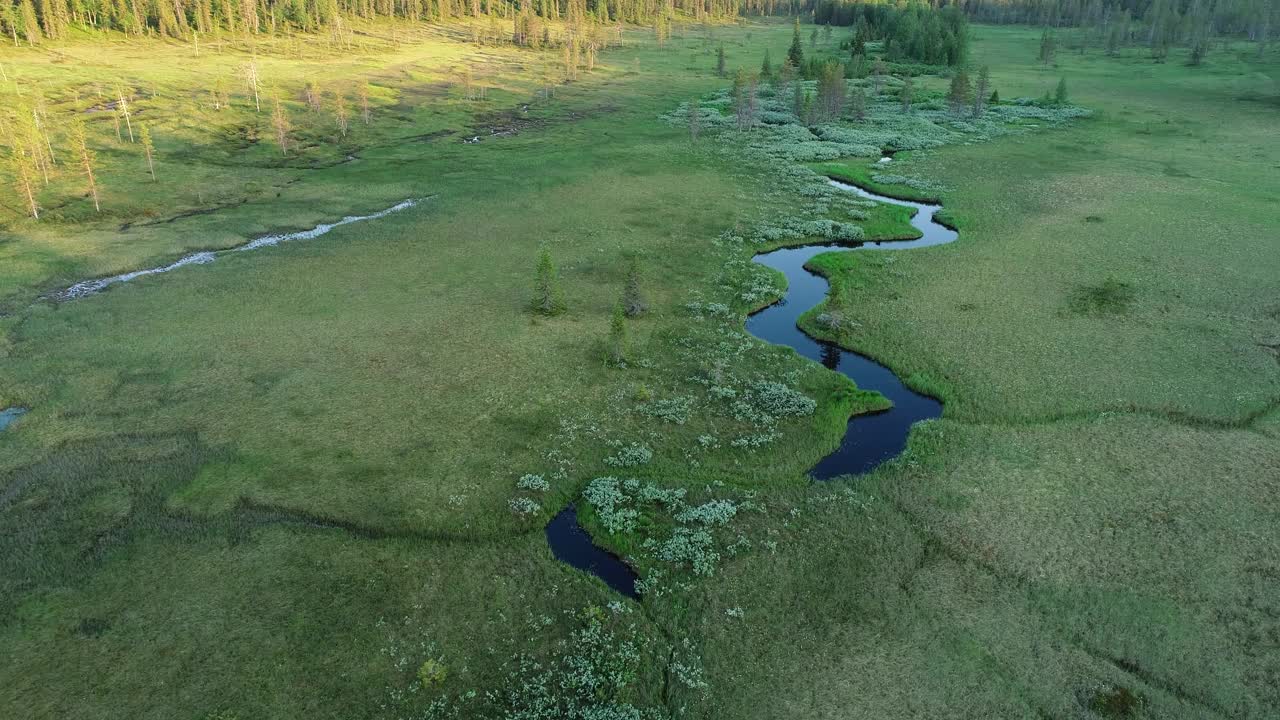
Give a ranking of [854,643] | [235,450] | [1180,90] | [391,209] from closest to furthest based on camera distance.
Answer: [854,643] → [235,450] → [391,209] → [1180,90]

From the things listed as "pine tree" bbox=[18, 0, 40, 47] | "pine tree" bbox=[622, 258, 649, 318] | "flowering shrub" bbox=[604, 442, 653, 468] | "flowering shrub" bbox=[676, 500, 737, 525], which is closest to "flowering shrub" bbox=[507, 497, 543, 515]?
"flowering shrub" bbox=[604, 442, 653, 468]

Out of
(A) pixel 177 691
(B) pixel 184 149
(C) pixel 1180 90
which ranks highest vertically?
(C) pixel 1180 90

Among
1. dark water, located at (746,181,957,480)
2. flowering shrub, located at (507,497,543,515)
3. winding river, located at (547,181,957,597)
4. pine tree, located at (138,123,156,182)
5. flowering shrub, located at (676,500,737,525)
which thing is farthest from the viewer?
pine tree, located at (138,123,156,182)

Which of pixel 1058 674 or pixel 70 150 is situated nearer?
pixel 1058 674

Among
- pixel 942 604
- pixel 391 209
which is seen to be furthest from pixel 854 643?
pixel 391 209

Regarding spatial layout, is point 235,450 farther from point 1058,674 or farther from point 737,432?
point 1058,674

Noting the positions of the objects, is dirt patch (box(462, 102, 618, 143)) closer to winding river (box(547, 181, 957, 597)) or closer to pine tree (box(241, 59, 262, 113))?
pine tree (box(241, 59, 262, 113))

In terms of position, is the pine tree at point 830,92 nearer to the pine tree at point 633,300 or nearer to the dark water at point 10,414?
the pine tree at point 633,300
